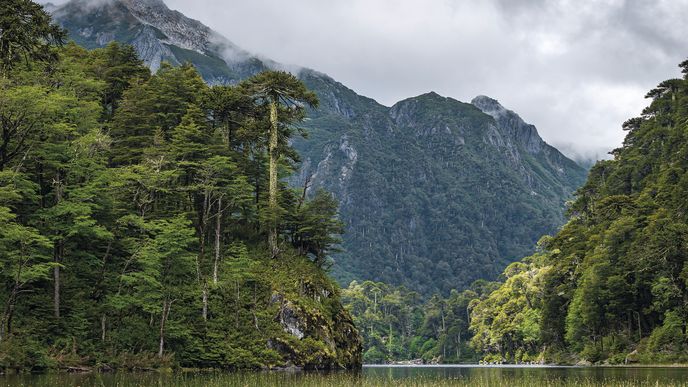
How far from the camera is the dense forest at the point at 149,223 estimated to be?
127 ft

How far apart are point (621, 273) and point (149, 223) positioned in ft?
198

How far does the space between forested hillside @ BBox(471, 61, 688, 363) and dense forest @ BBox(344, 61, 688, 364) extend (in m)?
0.14

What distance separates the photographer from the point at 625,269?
78.8 meters

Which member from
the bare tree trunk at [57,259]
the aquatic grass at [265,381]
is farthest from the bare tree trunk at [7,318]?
the aquatic grass at [265,381]

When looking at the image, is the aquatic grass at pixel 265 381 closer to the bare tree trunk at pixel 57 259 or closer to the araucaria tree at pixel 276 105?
the bare tree trunk at pixel 57 259

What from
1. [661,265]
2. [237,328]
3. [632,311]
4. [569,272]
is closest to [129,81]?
[237,328]

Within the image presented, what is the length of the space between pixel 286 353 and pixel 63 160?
21.4 meters

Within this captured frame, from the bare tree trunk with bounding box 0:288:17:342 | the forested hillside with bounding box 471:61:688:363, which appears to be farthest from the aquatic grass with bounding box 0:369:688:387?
the forested hillside with bounding box 471:61:688:363

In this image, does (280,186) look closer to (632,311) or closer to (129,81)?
(129,81)

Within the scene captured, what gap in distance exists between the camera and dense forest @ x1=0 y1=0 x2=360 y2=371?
127 ft

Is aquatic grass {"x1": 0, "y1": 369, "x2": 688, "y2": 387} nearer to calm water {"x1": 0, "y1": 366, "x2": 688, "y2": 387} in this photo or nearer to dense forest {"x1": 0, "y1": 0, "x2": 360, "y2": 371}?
calm water {"x1": 0, "y1": 366, "x2": 688, "y2": 387}

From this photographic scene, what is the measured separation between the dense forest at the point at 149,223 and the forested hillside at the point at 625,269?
3526cm

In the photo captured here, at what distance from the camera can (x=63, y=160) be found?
42156 mm

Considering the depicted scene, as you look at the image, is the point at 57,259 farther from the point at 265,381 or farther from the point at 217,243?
the point at 265,381
